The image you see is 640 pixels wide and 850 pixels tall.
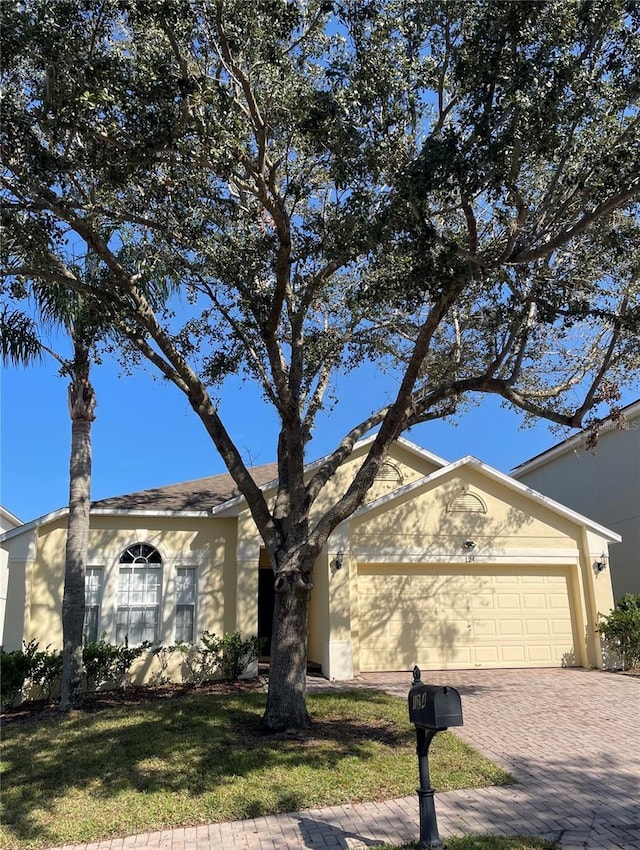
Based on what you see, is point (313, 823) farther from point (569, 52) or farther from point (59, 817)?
point (569, 52)

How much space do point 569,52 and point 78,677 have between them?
11.5 meters

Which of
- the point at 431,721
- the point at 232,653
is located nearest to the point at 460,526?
the point at 232,653

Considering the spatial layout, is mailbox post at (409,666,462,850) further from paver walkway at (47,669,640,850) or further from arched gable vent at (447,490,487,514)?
arched gable vent at (447,490,487,514)

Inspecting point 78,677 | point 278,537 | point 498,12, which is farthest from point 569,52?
point 78,677

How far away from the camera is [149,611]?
45.4ft

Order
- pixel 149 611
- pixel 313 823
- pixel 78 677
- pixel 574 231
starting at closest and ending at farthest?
pixel 313 823, pixel 574 231, pixel 78 677, pixel 149 611

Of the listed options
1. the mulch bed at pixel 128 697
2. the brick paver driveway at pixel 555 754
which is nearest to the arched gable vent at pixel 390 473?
the brick paver driveway at pixel 555 754

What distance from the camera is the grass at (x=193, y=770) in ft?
19.5

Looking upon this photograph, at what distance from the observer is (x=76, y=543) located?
37.2 feet

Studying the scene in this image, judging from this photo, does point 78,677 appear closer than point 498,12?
No

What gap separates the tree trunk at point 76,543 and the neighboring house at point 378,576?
6.87 feet

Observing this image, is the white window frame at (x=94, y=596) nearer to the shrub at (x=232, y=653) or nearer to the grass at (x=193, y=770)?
the shrub at (x=232, y=653)

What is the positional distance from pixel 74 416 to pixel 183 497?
13.7 feet

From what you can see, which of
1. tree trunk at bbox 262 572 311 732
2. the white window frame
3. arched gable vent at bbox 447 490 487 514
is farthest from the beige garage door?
tree trunk at bbox 262 572 311 732
